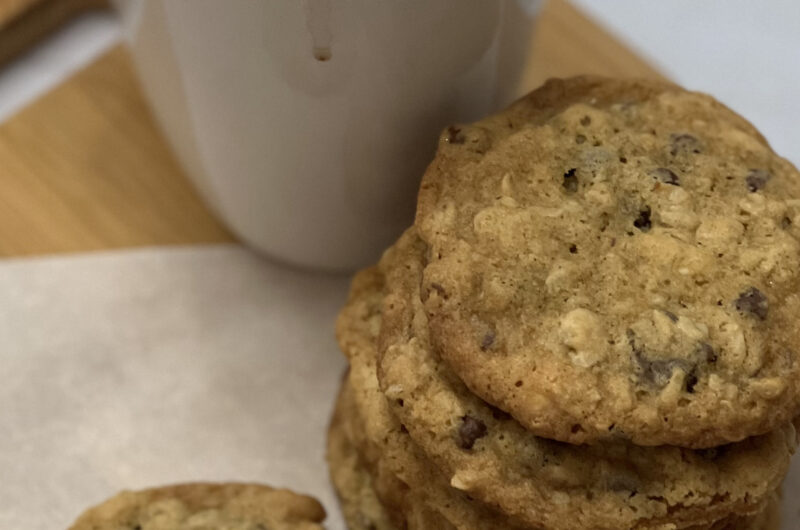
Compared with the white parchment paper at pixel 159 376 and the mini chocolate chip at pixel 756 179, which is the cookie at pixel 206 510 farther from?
the mini chocolate chip at pixel 756 179

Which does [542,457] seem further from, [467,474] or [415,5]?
[415,5]

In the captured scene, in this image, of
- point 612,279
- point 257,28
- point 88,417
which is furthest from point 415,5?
point 88,417

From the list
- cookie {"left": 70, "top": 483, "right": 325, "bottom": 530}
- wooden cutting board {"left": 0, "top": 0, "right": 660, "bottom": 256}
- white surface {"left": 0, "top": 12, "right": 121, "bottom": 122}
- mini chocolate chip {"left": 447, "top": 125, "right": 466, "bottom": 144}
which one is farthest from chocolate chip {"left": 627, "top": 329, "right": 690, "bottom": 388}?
white surface {"left": 0, "top": 12, "right": 121, "bottom": 122}

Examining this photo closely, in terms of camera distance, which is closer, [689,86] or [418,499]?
[418,499]

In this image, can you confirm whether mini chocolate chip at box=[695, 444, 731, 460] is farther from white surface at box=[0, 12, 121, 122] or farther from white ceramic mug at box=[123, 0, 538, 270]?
white surface at box=[0, 12, 121, 122]

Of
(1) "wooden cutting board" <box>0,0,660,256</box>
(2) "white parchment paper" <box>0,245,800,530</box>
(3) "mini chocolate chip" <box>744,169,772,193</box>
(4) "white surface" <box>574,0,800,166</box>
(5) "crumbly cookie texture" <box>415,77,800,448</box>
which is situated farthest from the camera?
(4) "white surface" <box>574,0,800,166</box>

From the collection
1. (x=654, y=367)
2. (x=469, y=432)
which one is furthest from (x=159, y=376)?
(x=654, y=367)
